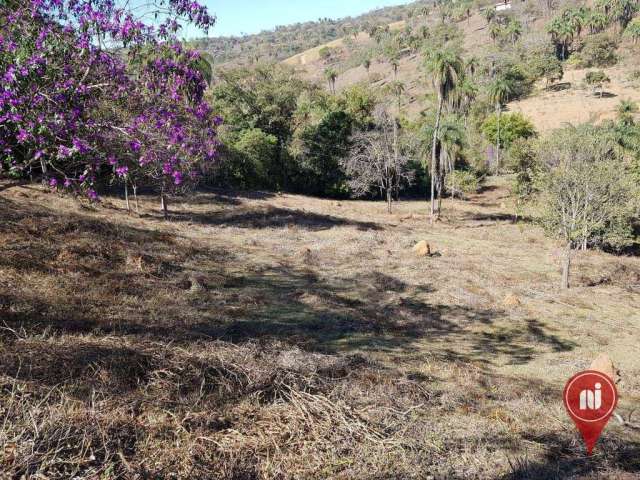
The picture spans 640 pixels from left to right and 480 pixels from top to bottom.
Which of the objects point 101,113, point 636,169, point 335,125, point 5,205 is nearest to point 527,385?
point 101,113

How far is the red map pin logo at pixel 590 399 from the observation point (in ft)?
14.8

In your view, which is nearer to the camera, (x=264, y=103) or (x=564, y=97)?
(x=264, y=103)

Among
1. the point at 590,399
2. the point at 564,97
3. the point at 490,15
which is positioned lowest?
the point at 590,399

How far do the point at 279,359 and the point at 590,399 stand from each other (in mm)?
4553

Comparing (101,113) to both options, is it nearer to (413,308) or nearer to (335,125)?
(413,308)

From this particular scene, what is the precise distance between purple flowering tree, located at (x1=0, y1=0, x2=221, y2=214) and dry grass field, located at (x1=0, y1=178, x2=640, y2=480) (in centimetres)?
125

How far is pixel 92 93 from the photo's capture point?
22.1 ft

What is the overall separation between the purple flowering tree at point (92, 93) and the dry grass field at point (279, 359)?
1.25 m

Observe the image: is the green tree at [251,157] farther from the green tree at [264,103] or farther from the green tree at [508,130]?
the green tree at [508,130]

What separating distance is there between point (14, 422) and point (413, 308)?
1192 cm

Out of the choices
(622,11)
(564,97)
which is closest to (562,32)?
(622,11)

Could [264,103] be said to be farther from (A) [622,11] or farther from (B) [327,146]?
(A) [622,11]

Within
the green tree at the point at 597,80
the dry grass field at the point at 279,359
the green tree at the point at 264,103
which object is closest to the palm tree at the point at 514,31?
the green tree at the point at 597,80

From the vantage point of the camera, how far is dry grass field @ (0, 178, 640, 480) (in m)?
4.68
